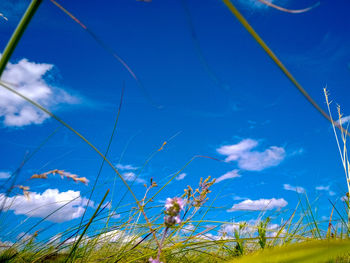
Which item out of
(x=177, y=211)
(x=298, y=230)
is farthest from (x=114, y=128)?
(x=298, y=230)

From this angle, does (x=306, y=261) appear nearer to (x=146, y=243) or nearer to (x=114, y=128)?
(x=114, y=128)

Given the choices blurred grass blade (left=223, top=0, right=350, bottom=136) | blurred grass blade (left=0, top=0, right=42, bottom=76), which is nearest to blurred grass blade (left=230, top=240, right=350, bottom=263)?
blurred grass blade (left=223, top=0, right=350, bottom=136)

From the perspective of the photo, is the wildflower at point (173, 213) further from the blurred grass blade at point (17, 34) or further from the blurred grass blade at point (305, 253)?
the blurred grass blade at point (17, 34)

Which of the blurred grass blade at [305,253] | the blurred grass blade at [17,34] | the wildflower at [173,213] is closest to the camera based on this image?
the blurred grass blade at [305,253]

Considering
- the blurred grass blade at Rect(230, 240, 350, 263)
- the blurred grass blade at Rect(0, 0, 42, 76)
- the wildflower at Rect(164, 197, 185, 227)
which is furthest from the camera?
the wildflower at Rect(164, 197, 185, 227)

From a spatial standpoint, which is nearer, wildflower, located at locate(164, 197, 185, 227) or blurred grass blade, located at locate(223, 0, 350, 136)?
blurred grass blade, located at locate(223, 0, 350, 136)

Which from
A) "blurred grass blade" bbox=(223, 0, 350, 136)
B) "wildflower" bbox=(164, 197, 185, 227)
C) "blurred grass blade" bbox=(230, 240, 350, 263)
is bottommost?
"blurred grass blade" bbox=(230, 240, 350, 263)

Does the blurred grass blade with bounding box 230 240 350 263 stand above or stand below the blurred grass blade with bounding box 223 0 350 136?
below

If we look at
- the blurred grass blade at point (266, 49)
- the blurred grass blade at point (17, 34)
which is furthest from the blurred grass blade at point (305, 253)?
the blurred grass blade at point (17, 34)

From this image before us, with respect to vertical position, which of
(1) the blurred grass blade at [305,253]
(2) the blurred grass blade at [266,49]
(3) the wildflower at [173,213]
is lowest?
(1) the blurred grass blade at [305,253]

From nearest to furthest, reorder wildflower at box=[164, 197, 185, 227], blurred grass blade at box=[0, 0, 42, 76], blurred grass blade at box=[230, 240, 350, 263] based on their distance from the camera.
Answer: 1. blurred grass blade at box=[230, 240, 350, 263]
2. blurred grass blade at box=[0, 0, 42, 76]
3. wildflower at box=[164, 197, 185, 227]

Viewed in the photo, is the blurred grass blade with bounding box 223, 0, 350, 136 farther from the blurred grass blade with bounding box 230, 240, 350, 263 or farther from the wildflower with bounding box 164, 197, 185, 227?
the wildflower with bounding box 164, 197, 185, 227

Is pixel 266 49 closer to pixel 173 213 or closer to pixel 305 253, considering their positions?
pixel 305 253

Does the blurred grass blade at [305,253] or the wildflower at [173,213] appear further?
the wildflower at [173,213]
